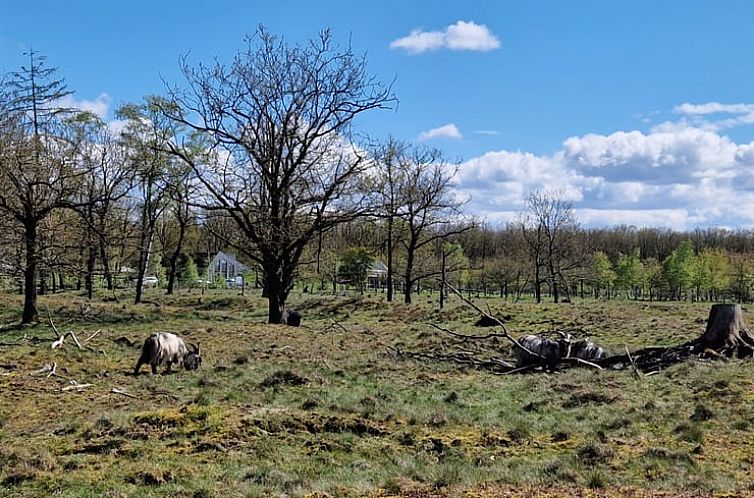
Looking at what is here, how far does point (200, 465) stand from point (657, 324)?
21.6 meters

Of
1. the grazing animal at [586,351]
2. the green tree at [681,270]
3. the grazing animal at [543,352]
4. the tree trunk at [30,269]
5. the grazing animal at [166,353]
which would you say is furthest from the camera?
the green tree at [681,270]

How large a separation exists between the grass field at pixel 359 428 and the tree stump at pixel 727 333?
59.5 inches

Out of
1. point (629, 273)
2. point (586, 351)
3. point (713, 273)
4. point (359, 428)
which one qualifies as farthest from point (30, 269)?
point (713, 273)

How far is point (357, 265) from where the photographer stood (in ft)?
175

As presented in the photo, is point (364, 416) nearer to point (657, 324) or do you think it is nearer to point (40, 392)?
point (40, 392)

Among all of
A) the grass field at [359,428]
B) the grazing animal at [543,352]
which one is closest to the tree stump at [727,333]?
the grass field at [359,428]

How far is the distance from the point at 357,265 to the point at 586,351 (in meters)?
37.8

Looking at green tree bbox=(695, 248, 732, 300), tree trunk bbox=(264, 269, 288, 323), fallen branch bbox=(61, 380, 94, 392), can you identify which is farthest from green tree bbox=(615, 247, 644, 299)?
fallen branch bbox=(61, 380, 94, 392)

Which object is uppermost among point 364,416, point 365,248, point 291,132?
point 291,132

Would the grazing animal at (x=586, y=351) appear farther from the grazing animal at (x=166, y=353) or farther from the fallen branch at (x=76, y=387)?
the fallen branch at (x=76, y=387)

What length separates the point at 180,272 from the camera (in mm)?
62156

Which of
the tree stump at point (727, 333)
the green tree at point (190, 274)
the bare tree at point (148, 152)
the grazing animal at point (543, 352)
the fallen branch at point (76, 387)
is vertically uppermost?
the bare tree at point (148, 152)

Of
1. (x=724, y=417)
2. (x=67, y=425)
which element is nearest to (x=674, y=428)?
(x=724, y=417)

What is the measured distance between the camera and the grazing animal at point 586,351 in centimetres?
1609
